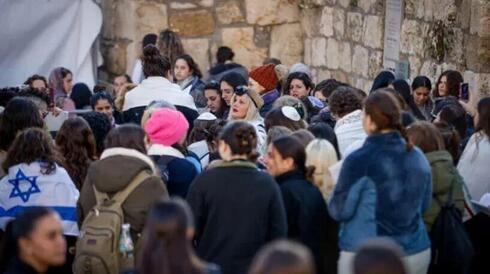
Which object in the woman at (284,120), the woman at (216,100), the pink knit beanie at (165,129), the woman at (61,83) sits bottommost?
the woman at (61,83)

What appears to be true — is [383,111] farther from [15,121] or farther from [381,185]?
[15,121]

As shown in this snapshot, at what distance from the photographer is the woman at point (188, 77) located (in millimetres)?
11625

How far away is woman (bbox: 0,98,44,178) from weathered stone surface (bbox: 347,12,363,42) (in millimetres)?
5558

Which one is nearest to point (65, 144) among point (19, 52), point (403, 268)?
point (403, 268)

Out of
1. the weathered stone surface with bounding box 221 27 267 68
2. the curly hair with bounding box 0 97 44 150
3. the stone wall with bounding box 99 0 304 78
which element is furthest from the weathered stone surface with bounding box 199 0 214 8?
the curly hair with bounding box 0 97 44 150

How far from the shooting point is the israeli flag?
7570 millimetres

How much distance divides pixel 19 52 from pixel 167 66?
4.04 meters

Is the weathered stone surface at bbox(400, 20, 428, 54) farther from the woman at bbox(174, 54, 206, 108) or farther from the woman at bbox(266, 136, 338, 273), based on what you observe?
the woman at bbox(266, 136, 338, 273)

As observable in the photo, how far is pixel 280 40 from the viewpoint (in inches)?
572

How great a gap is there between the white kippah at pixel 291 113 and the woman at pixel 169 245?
350cm

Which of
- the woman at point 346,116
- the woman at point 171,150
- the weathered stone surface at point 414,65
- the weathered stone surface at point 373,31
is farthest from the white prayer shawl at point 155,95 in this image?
the weathered stone surface at point 373,31

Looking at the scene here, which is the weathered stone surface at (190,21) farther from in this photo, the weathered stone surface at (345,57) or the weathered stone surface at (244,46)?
the weathered stone surface at (345,57)

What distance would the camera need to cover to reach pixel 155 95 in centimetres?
1016

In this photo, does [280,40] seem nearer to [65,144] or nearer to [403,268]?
[65,144]
